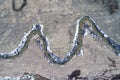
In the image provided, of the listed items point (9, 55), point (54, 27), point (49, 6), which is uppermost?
point (49, 6)

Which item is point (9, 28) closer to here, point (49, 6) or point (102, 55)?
point (49, 6)

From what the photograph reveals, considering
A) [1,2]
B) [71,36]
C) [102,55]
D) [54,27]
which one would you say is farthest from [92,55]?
[1,2]

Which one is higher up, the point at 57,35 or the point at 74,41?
the point at 57,35
